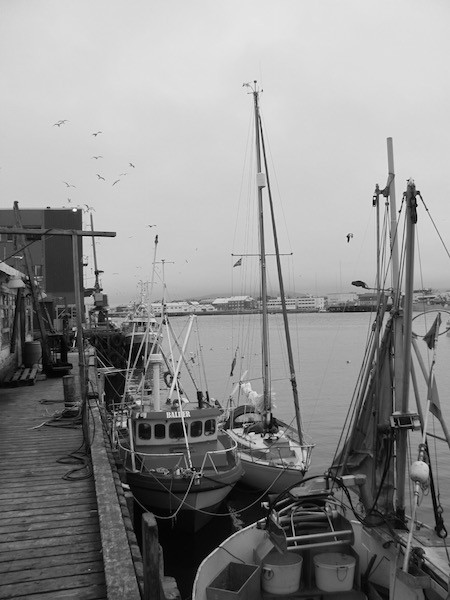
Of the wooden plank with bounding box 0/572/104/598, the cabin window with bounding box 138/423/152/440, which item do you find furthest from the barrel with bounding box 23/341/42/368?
Answer: the wooden plank with bounding box 0/572/104/598

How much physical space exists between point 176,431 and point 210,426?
104cm

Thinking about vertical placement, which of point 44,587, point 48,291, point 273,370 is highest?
point 48,291

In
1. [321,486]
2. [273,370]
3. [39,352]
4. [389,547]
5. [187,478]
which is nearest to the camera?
[389,547]

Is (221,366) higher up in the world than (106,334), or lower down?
lower down

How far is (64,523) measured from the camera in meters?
6.94

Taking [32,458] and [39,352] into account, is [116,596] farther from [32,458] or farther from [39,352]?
[39,352]

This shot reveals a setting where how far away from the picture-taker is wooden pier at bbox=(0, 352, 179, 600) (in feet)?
17.9

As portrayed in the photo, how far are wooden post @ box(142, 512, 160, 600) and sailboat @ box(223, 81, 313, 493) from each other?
1245cm

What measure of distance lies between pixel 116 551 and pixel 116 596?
86 cm

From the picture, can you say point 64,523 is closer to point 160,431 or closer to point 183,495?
point 183,495

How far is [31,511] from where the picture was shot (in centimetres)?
733

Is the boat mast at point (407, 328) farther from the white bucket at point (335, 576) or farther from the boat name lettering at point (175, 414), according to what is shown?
the boat name lettering at point (175, 414)

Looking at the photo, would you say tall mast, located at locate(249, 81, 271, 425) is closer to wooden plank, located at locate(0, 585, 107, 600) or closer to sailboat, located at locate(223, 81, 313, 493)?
sailboat, located at locate(223, 81, 313, 493)

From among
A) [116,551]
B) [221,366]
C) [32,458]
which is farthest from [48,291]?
[116,551]
